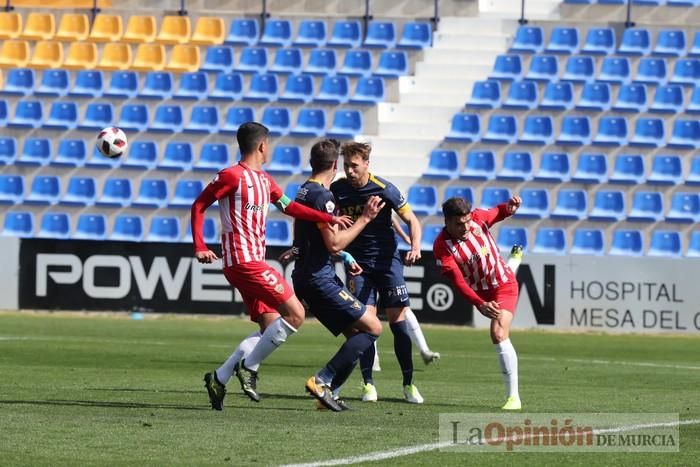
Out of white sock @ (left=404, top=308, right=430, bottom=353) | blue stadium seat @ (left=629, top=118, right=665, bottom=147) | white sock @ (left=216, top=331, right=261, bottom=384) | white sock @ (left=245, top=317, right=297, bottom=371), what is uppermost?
blue stadium seat @ (left=629, top=118, right=665, bottom=147)

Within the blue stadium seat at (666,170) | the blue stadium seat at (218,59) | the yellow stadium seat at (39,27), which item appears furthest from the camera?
the yellow stadium seat at (39,27)

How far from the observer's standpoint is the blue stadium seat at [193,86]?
2741 centimetres

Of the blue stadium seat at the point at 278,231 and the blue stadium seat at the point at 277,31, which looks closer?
the blue stadium seat at the point at 278,231

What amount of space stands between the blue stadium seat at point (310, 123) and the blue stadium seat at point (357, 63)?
139 centimetres

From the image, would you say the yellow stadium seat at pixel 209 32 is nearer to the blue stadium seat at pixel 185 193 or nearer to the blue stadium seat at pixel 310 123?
the blue stadium seat at pixel 310 123

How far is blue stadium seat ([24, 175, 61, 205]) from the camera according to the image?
2605 centimetres

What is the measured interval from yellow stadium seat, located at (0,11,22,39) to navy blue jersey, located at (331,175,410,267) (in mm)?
19598

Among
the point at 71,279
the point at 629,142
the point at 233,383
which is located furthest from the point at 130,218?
the point at 233,383

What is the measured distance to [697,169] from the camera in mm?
25531

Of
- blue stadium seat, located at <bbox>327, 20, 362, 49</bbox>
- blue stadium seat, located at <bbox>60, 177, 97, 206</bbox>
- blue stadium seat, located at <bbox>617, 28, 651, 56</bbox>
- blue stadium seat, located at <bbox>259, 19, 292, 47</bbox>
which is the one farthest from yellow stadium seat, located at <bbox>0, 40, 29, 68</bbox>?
blue stadium seat, located at <bbox>617, 28, 651, 56</bbox>

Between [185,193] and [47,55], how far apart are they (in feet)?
17.7

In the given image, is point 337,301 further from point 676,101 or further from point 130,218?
point 676,101

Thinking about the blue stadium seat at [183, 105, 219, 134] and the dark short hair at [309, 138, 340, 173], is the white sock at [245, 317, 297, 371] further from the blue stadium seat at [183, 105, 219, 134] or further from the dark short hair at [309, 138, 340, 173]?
the blue stadium seat at [183, 105, 219, 134]

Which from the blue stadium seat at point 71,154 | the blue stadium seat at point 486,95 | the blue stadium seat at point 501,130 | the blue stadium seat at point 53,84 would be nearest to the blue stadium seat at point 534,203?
the blue stadium seat at point 501,130
